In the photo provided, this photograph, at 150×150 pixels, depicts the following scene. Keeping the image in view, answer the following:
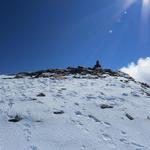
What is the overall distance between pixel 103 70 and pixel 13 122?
1961 centimetres

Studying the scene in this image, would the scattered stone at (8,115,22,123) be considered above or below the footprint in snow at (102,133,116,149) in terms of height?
above

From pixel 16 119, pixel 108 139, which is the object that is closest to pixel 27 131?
pixel 16 119

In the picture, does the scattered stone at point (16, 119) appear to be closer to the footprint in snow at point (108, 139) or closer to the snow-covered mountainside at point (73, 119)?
the snow-covered mountainside at point (73, 119)

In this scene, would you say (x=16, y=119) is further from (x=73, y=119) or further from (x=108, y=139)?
(x=108, y=139)

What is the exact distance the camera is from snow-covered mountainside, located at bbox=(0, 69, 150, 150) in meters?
9.61

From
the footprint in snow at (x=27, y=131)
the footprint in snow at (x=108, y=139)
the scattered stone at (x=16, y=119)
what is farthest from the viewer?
the scattered stone at (x=16, y=119)

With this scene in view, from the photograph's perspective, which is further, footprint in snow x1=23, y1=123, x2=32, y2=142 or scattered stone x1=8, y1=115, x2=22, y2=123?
scattered stone x1=8, y1=115, x2=22, y2=123

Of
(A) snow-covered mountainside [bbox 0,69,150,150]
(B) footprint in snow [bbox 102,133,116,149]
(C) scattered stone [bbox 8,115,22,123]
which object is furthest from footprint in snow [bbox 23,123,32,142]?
(B) footprint in snow [bbox 102,133,116,149]

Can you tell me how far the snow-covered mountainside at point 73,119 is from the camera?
961 centimetres

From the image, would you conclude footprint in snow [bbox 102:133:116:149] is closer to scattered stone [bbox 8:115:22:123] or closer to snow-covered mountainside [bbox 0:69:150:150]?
snow-covered mountainside [bbox 0:69:150:150]

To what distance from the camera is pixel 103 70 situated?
29.8 metres

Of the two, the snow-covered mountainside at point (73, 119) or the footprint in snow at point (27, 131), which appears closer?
the snow-covered mountainside at point (73, 119)

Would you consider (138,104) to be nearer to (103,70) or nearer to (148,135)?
(148,135)

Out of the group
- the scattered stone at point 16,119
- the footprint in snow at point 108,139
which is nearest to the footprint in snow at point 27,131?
the scattered stone at point 16,119
